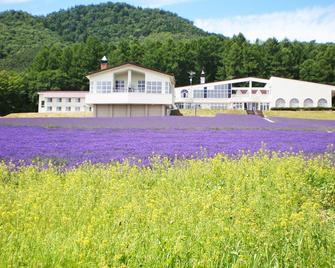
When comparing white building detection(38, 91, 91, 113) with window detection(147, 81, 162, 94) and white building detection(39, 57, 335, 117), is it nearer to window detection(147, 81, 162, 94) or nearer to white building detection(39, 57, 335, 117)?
white building detection(39, 57, 335, 117)

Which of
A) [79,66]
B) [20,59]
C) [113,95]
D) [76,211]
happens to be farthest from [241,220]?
[20,59]

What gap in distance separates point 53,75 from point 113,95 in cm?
3625

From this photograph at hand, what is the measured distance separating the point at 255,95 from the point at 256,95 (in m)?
0.19

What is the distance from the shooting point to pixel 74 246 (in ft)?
14.0

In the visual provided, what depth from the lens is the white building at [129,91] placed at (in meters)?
57.4

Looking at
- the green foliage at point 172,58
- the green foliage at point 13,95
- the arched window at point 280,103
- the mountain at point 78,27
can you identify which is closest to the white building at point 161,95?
the arched window at point 280,103

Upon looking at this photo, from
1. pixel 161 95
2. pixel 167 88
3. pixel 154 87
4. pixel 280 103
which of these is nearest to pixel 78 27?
pixel 280 103

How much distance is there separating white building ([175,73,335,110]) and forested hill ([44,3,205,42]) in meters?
69.6

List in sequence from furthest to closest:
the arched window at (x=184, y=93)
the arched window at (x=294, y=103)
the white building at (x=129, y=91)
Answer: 1. the arched window at (x=184, y=93)
2. the arched window at (x=294, y=103)
3. the white building at (x=129, y=91)

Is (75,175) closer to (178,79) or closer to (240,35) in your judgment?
(178,79)

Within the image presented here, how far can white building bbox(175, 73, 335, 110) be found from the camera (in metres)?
73.4

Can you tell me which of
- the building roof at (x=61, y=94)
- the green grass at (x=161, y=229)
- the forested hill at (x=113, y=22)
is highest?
the forested hill at (x=113, y=22)

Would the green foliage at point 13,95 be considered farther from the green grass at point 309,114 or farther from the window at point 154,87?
the green grass at point 309,114

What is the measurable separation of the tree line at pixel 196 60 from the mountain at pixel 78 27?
1569cm
